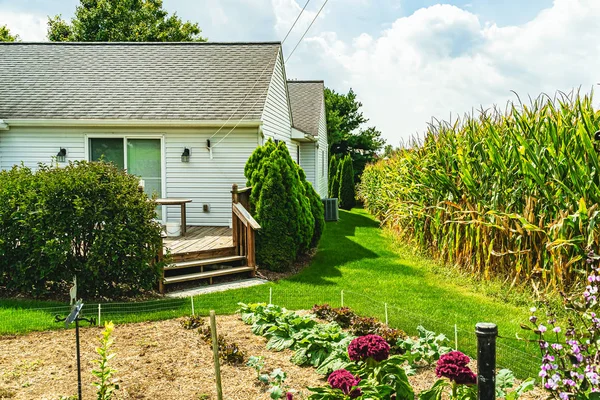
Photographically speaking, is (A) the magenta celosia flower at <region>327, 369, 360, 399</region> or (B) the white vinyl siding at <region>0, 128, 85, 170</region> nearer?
(A) the magenta celosia flower at <region>327, 369, 360, 399</region>

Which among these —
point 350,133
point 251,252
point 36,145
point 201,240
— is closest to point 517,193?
point 251,252

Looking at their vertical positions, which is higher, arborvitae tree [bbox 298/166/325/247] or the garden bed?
arborvitae tree [bbox 298/166/325/247]

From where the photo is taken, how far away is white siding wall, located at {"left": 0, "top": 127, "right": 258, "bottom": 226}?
37.4ft

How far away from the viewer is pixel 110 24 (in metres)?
31.3

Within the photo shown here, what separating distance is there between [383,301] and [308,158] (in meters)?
13.0

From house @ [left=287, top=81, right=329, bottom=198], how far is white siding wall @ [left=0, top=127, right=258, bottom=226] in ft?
17.9

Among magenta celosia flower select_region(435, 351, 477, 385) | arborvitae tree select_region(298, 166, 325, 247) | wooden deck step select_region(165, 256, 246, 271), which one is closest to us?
magenta celosia flower select_region(435, 351, 477, 385)

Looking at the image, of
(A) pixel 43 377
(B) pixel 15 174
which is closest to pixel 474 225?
(A) pixel 43 377

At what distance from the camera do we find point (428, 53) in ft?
30.6

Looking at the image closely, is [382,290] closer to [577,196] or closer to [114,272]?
[577,196]

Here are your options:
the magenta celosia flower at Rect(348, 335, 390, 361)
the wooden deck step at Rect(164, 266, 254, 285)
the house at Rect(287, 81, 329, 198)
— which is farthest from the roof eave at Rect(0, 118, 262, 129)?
the magenta celosia flower at Rect(348, 335, 390, 361)

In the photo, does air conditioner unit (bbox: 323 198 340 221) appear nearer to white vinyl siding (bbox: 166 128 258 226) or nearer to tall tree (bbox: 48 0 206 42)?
white vinyl siding (bbox: 166 128 258 226)

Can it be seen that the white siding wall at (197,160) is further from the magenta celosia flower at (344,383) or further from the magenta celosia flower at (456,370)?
the magenta celosia flower at (456,370)

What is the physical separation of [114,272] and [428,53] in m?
6.48
